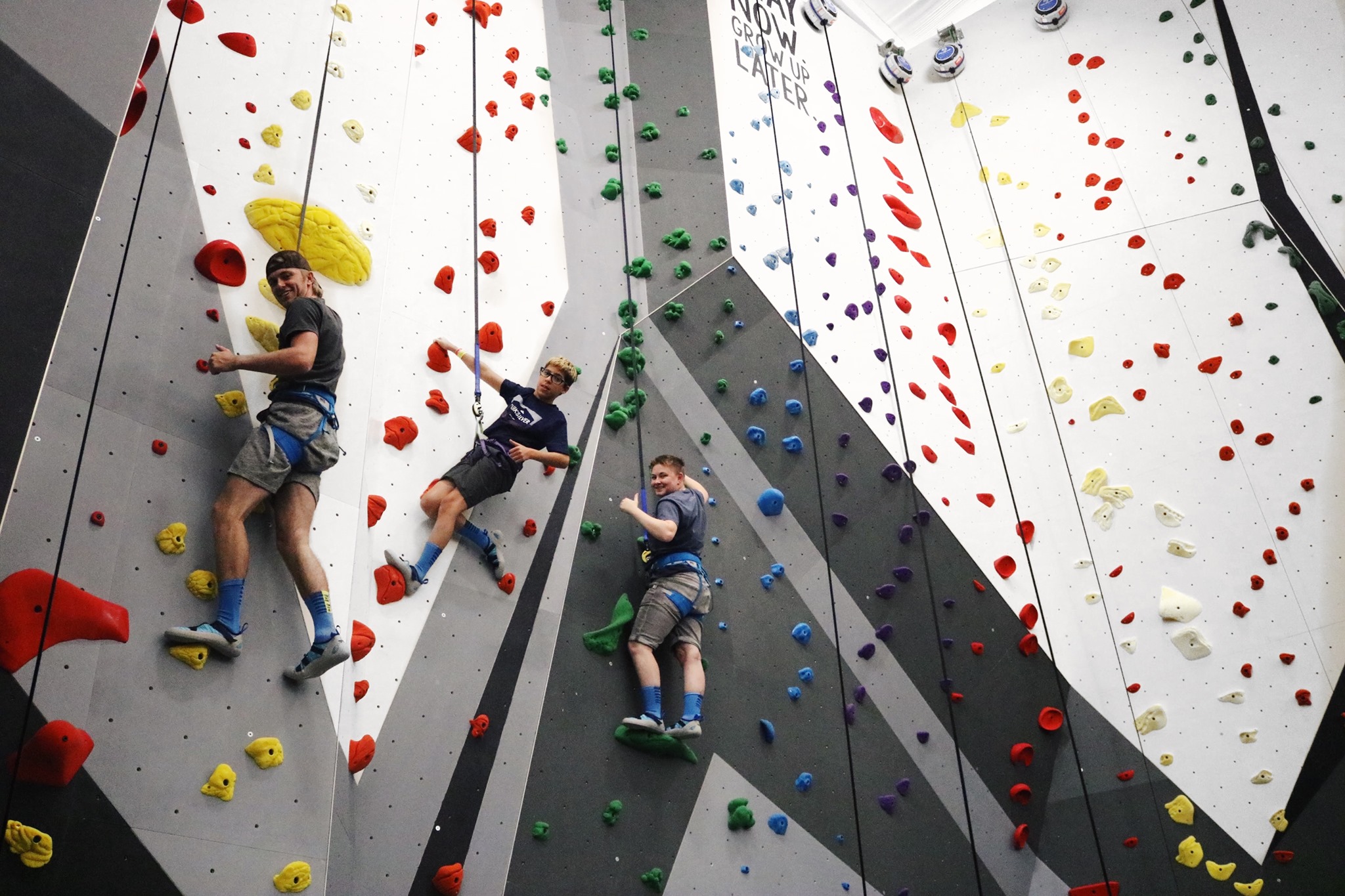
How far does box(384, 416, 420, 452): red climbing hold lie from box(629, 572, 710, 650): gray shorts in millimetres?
978

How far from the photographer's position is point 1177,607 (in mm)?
4398

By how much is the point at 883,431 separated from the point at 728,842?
2099 millimetres

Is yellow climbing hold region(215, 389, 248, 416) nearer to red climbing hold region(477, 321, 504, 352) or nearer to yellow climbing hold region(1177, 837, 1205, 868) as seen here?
red climbing hold region(477, 321, 504, 352)

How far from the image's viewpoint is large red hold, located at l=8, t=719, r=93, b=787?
2062 mm

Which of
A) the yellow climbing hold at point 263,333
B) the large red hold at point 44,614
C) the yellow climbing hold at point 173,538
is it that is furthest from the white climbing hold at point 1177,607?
the large red hold at point 44,614

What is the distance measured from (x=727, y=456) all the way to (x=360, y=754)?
6.36 feet

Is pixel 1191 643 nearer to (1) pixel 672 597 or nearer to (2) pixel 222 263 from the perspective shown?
(1) pixel 672 597

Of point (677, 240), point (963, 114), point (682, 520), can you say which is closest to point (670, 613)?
point (682, 520)

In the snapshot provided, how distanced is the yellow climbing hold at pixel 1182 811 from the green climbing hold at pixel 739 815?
2.03 m

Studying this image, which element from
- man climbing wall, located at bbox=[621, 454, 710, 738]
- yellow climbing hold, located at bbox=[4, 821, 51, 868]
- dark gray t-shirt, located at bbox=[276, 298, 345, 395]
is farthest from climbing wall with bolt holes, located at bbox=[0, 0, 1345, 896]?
dark gray t-shirt, located at bbox=[276, 298, 345, 395]

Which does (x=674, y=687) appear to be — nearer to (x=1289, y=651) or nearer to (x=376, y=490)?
(x=376, y=490)

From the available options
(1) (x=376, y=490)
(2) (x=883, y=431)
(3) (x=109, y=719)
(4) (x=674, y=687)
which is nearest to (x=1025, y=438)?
(2) (x=883, y=431)

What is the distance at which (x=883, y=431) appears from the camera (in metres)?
4.61

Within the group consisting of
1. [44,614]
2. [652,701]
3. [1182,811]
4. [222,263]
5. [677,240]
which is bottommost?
[1182,811]
